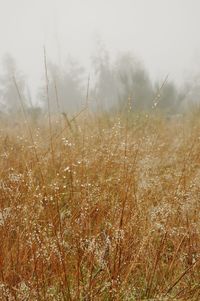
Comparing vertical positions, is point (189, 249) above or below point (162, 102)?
below

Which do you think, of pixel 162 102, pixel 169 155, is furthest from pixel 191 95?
pixel 169 155

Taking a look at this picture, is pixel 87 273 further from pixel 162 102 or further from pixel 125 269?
pixel 162 102

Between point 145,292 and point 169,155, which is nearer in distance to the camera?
point 145,292

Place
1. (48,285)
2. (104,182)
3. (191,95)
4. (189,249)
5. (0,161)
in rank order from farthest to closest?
1. (191,95)
2. (0,161)
3. (104,182)
4. (189,249)
5. (48,285)

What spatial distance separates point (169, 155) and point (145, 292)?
213 cm

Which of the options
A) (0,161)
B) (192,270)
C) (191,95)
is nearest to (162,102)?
(0,161)

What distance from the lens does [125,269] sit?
1401mm

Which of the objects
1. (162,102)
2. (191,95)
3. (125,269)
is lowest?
(125,269)

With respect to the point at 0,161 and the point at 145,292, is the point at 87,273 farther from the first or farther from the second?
the point at 0,161

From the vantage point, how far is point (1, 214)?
142 cm

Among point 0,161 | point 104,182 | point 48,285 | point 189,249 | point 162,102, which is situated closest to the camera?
point 48,285

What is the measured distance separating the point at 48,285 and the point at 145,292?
0.36m

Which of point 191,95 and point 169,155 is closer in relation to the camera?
point 169,155

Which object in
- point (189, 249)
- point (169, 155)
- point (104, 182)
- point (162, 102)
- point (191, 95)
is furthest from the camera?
point (191, 95)
